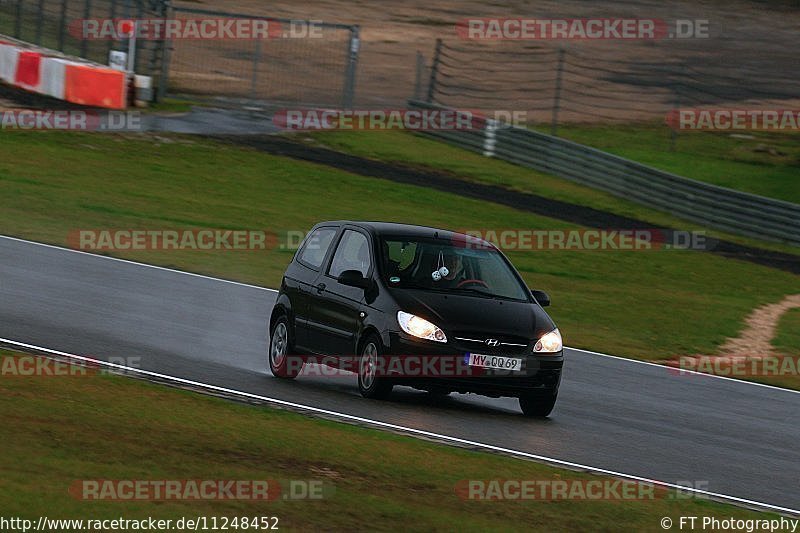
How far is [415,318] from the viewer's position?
462 inches

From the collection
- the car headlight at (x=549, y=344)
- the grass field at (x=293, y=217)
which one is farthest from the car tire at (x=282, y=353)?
the grass field at (x=293, y=217)

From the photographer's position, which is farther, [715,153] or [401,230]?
[715,153]

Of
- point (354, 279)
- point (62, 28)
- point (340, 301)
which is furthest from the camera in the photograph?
point (62, 28)

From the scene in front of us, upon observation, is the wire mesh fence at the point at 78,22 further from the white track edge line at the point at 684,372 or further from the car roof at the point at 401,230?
the car roof at the point at 401,230

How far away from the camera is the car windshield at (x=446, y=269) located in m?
12.4

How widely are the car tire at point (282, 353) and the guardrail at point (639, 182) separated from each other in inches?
692

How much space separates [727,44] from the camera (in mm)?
50531

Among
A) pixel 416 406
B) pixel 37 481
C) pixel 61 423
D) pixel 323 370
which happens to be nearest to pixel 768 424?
pixel 416 406

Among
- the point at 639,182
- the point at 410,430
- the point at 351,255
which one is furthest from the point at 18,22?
the point at 410,430

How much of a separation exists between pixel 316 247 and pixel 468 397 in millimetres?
2019

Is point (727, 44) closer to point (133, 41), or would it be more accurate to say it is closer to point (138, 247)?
point (133, 41)

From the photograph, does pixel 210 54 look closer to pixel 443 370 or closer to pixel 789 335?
pixel 789 335

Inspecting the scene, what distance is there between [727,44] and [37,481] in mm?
46046

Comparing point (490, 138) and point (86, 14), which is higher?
point (86, 14)
